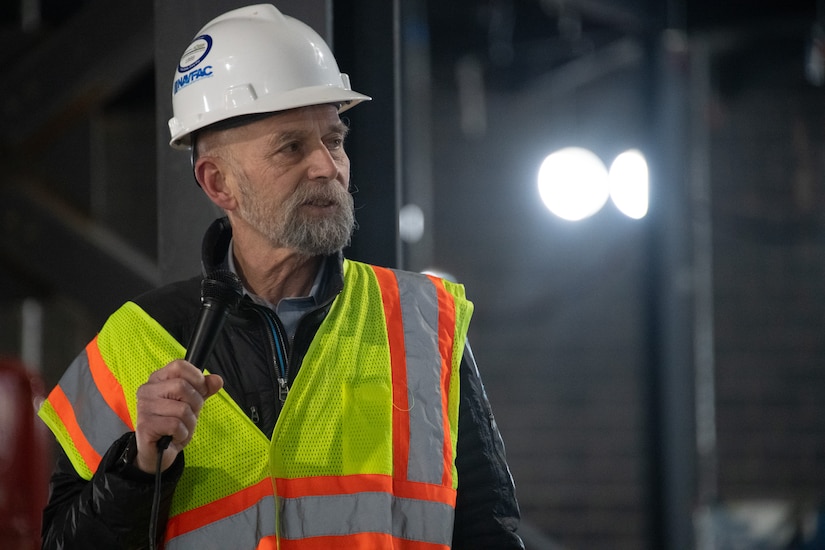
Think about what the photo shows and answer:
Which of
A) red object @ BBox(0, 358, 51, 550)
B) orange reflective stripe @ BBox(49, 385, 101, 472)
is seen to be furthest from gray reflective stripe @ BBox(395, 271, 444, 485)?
red object @ BBox(0, 358, 51, 550)

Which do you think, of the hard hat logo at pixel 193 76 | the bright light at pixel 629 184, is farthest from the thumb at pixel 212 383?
the bright light at pixel 629 184

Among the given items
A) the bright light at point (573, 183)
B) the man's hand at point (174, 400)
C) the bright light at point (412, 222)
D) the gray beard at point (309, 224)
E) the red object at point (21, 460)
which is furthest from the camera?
the bright light at point (573, 183)

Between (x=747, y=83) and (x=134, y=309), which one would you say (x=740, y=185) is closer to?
(x=747, y=83)

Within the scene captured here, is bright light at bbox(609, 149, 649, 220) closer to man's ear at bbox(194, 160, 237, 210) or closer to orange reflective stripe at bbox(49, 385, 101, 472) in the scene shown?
man's ear at bbox(194, 160, 237, 210)

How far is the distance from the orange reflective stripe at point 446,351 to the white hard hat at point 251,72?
13.4 inches

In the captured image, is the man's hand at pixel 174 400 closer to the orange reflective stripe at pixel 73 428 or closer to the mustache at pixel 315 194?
the orange reflective stripe at pixel 73 428

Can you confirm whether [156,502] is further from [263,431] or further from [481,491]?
[481,491]

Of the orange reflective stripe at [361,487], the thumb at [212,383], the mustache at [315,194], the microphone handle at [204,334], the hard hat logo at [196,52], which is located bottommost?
the orange reflective stripe at [361,487]

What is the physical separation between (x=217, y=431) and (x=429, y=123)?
4.20m

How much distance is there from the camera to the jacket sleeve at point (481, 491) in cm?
151

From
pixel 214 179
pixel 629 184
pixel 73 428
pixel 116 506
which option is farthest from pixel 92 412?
pixel 629 184

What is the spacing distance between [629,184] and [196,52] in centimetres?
371

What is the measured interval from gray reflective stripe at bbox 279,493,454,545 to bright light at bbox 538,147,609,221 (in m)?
3.86

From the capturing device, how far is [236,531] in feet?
4.67
